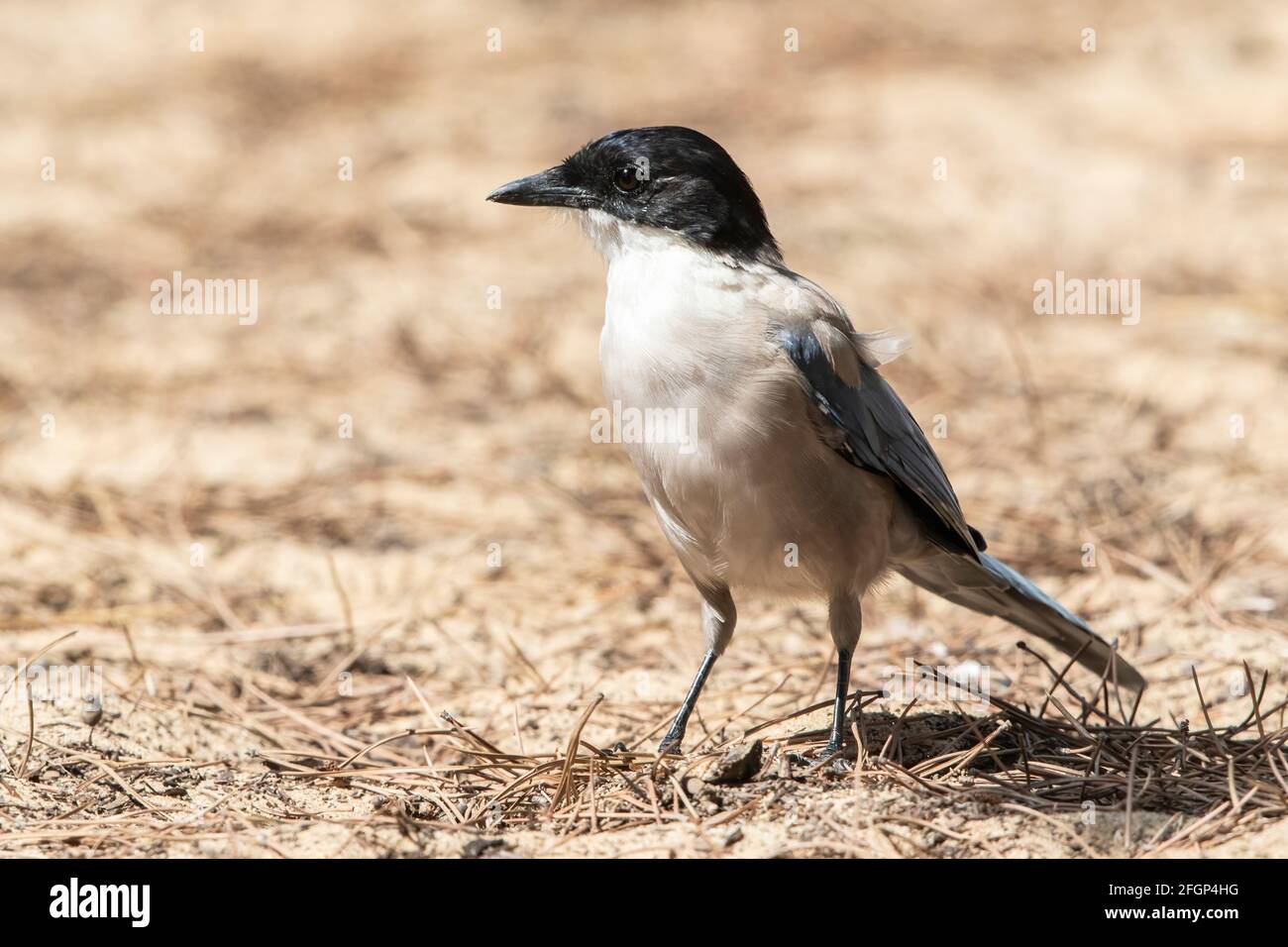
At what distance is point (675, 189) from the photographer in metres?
4.03

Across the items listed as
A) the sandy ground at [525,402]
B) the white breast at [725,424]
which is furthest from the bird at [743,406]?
the sandy ground at [525,402]

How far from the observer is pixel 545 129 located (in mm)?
10883

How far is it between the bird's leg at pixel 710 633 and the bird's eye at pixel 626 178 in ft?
4.03

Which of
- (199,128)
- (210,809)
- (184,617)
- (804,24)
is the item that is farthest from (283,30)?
(210,809)

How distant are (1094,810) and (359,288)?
6318mm

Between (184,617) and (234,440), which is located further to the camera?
(234,440)

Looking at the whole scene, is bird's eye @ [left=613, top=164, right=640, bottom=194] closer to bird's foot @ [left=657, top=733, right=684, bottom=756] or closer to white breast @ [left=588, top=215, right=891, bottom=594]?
white breast @ [left=588, top=215, right=891, bottom=594]

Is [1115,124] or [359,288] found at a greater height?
[1115,124]

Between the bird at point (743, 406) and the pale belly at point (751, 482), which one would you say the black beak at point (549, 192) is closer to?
the bird at point (743, 406)

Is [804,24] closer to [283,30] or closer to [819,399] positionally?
[283,30]

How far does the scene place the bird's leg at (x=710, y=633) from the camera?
410 cm

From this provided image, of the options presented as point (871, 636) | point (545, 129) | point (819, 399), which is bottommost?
point (871, 636)

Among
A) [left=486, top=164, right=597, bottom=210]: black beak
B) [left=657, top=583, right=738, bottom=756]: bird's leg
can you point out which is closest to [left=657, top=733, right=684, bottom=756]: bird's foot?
[left=657, top=583, right=738, bottom=756]: bird's leg

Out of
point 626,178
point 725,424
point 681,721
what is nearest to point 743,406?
point 725,424
